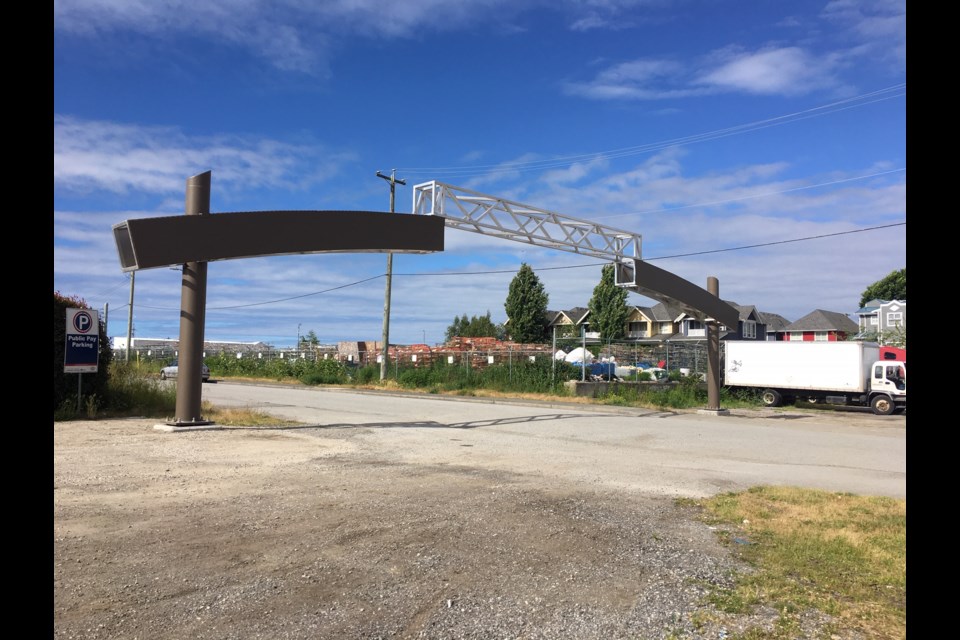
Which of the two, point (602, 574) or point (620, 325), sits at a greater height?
point (620, 325)

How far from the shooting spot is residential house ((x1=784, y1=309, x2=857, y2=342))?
74062 mm

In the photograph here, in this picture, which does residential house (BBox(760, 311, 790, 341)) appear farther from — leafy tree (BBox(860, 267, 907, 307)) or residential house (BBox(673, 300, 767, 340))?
leafy tree (BBox(860, 267, 907, 307))

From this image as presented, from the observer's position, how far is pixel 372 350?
6028cm

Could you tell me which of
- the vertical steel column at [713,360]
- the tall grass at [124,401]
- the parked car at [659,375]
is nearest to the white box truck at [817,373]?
the parked car at [659,375]

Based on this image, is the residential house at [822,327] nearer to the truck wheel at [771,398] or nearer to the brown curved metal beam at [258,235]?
the truck wheel at [771,398]

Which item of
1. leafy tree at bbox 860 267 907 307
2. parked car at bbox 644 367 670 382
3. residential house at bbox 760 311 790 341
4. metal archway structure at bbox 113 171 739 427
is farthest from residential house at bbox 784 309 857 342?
metal archway structure at bbox 113 171 739 427

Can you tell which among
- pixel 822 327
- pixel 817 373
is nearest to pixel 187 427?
pixel 817 373

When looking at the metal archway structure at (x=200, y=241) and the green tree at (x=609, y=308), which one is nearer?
the metal archway structure at (x=200, y=241)

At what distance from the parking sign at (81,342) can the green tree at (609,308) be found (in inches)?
2037

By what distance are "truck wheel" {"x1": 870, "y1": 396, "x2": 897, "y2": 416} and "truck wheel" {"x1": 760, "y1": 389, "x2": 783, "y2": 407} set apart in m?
3.82

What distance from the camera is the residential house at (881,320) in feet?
153
